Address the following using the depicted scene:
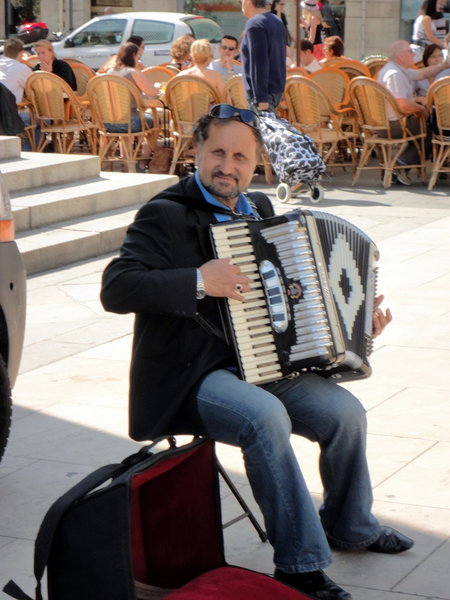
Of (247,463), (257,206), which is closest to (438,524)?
(247,463)

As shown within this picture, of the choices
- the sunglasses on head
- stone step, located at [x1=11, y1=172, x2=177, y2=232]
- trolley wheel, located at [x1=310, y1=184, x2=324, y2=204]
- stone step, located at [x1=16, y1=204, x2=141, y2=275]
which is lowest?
trolley wheel, located at [x1=310, y1=184, x2=324, y2=204]

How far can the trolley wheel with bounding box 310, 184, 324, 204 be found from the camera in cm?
1108

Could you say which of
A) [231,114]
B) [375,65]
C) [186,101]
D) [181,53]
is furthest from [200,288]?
[181,53]

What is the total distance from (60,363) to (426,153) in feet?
23.5

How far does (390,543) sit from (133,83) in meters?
9.86

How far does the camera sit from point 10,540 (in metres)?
4.09

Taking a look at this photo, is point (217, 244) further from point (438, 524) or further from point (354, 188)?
point (354, 188)

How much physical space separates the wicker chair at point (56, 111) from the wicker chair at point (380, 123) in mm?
2964

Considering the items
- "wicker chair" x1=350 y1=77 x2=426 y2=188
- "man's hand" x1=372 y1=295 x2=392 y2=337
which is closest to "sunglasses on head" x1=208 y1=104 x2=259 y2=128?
"man's hand" x1=372 y1=295 x2=392 y2=337

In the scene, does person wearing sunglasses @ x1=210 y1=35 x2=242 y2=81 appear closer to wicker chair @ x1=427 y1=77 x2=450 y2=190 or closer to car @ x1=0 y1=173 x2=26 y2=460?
wicker chair @ x1=427 y1=77 x2=450 y2=190

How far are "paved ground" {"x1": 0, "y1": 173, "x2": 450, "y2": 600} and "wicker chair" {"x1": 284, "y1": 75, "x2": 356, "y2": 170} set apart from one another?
3600 millimetres

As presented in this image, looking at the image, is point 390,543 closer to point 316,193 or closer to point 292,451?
point 292,451

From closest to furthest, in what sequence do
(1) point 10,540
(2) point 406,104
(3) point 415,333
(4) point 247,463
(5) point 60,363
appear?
(4) point 247,463
(1) point 10,540
(5) point 60,363
(3) point 415,333
(2) point 406,104

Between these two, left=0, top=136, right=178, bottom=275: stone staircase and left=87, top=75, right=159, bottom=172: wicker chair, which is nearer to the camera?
left=0, top=136, right=178, bottom=275: stone staircase
